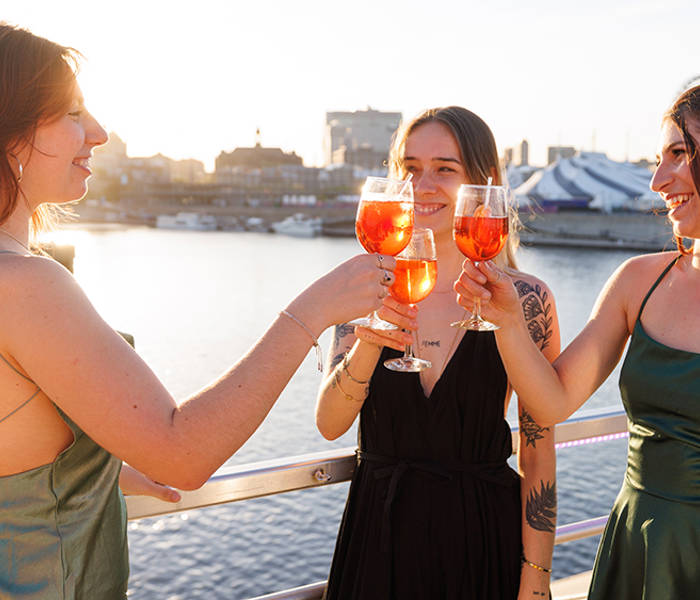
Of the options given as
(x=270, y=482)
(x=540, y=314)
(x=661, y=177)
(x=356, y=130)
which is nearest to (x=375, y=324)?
(x=270, y=482)

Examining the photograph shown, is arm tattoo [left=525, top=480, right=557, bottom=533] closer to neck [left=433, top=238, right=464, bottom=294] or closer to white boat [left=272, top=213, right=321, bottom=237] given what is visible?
neck [left=433, top=238, right=464, bottom=294]

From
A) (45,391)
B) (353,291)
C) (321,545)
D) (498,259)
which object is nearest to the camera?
(45,391)

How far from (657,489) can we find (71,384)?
1.04 meters

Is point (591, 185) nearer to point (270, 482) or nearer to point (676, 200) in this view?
point (676, 200)

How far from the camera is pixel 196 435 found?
903mm

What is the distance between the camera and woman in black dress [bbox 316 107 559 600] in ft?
4.99

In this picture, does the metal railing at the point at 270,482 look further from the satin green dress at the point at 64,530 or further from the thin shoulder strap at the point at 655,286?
the thin shoulder strap at the point at 655,286

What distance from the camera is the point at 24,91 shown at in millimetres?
954

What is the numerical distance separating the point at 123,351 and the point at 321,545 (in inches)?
304

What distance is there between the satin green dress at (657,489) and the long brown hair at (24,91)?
3.66 feet

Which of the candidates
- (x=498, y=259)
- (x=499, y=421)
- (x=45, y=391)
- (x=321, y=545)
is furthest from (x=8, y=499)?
(x=321, y=545)

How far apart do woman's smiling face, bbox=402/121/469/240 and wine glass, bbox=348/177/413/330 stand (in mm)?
466

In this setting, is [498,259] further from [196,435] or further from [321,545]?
[321,545]

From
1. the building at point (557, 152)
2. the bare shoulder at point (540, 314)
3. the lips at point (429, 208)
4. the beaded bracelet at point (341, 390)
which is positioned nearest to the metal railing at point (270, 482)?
the beaded bracelet at point (341, 390)
